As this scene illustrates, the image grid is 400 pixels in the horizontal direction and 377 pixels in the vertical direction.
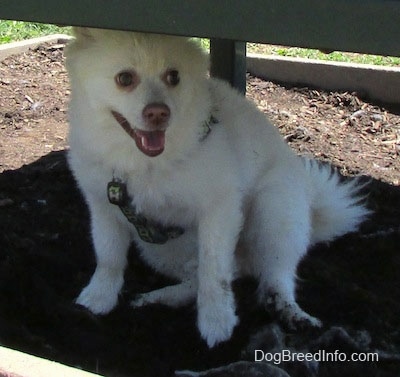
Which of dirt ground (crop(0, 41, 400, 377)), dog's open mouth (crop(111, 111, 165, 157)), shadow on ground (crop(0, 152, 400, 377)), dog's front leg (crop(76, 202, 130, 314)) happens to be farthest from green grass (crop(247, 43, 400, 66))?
dog's open mouth (crop(111, 111, 165, 157))

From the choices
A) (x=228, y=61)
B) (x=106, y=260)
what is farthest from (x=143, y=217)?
(x=228, y=61)

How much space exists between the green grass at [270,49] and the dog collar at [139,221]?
2387mm

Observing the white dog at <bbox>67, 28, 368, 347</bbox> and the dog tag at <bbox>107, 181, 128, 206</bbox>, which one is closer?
the white dog at <bbox>67, 28, 368, 347</bbox>

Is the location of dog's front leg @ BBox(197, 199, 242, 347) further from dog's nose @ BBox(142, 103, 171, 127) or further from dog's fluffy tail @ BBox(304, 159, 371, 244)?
dog's fluffy tail @ BBox(304, 159, 371, 244)

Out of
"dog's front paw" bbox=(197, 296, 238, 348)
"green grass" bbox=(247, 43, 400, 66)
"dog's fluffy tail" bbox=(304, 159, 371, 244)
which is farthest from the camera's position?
"green grass" bbox=(247, 43, 400, 66)

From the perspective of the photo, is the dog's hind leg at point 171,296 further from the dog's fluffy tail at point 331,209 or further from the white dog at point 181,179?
the dog's fluffy tail at point 331,209

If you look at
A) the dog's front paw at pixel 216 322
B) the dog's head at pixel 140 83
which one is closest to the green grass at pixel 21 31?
the dog's head at pixel 140 83

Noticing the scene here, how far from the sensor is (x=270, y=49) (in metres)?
6.04

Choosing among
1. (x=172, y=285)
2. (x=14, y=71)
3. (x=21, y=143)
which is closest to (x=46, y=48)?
(x=14, y=71)

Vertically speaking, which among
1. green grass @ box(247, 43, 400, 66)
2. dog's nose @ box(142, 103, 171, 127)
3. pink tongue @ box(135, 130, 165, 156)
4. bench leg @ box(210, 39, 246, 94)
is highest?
dog's nose @ box(142, 103, 171, 127)

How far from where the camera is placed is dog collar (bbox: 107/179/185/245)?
2.82 m

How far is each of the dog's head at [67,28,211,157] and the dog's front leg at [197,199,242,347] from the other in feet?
1.08

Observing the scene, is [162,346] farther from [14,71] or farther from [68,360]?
[14,71]

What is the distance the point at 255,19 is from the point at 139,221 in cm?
129
